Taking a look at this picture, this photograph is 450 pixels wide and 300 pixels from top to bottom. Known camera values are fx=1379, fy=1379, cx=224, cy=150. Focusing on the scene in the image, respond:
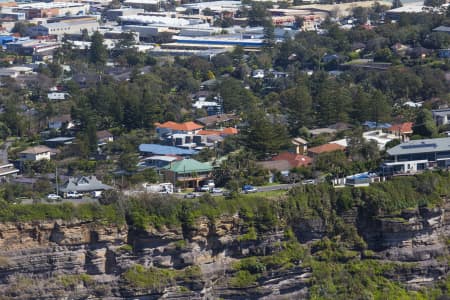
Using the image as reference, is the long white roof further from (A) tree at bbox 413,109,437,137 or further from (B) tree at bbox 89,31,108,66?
(A) tree at bbox 413,109,437,137

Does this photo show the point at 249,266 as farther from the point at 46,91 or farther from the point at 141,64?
the point at 141,64

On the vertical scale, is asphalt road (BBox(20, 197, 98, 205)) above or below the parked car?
above

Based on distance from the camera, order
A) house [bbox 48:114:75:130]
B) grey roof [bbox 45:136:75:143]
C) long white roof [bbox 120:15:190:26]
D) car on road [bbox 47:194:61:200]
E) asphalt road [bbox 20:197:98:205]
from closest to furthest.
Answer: asphalt road [bbox 20:197:98:205], car on road [bbox 47:194:61:200], grey roof [bbox 45:136:75:143], house [bbox 48:114:75:130], long white roof [bbox 120:15:190:26]

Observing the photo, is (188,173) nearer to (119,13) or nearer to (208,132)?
(208,132)

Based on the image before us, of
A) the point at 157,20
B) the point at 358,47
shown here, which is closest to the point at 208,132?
the point at 358,47

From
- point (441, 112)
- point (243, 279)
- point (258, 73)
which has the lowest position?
point (243, 279)

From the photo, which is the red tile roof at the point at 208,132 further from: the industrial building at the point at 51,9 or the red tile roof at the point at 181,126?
the industrial building at the point at 51,9

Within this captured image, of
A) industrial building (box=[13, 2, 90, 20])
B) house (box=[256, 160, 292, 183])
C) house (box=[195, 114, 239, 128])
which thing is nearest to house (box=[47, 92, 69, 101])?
house (box=[195, 114, 239, 128])
